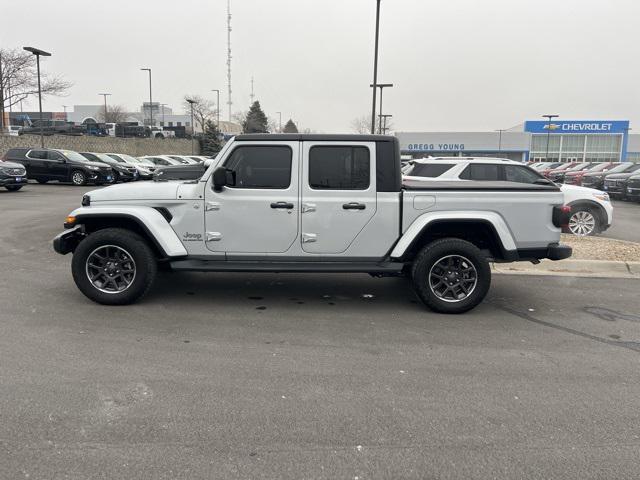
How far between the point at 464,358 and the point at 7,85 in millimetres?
50128

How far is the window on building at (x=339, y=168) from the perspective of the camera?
5621 millimetres

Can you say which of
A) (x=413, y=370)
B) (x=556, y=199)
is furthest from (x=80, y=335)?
(x=556, y=199)

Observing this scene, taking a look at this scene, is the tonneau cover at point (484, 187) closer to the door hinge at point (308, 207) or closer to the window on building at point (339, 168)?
the window on building at point (339, 168)

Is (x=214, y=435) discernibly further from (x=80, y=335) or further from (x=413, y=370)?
(x=80, y=335)

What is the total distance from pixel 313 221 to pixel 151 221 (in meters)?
1.77

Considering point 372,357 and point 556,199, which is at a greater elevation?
point 556,199

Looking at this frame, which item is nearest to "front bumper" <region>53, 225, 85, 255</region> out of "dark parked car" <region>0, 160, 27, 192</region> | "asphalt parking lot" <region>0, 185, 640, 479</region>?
"asphalt parking lot" <region>0, 185, 640, 479</region>

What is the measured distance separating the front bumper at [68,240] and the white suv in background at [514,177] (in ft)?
21.9

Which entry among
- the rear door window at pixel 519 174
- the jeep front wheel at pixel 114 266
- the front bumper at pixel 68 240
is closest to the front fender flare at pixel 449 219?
the jeep front wheel at pixel 114 266

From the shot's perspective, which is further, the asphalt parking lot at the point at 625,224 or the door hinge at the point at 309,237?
the asphalt parking lot at the point at 625,224

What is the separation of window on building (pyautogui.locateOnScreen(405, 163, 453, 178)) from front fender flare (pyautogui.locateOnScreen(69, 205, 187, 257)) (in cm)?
661

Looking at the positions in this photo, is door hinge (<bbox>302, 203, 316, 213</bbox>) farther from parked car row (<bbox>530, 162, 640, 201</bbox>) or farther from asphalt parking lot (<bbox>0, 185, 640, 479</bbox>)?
parked car row (<bbox>530, 162, 640, 201</bbox>)

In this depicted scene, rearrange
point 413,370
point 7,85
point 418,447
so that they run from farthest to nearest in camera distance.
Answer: point 7,85 → point 413,370 → point 418,447

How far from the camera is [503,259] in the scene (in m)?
5.78
